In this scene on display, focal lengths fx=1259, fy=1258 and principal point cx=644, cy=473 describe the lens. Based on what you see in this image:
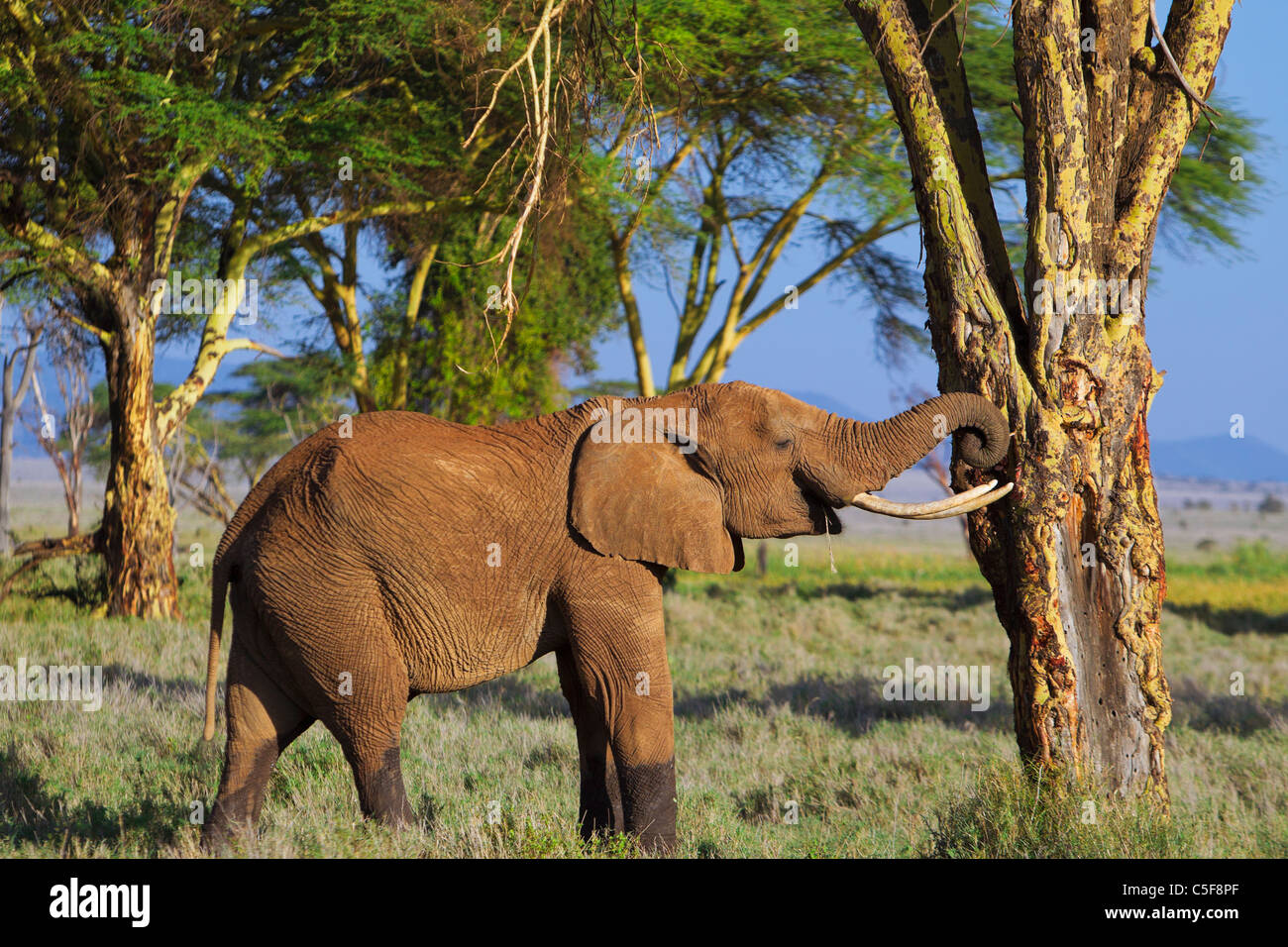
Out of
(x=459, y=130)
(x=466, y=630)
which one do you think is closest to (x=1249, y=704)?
(x=466, y=630)

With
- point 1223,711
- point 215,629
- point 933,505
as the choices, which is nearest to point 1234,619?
point 1223,711

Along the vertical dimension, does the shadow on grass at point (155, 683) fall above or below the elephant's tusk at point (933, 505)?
below

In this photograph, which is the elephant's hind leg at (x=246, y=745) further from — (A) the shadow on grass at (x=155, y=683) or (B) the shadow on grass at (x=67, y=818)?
(A) the shadow on grass at (x=155, y=683)

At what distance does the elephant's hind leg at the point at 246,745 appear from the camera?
5598 millimetres

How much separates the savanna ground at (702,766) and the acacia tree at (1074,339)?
21.7 inches

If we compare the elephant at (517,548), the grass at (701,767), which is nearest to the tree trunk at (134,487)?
the grass at (701,767)

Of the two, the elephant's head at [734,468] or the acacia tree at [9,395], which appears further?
the acacia tree at [9,395]

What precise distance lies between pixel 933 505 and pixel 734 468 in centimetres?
92

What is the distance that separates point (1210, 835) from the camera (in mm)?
6484

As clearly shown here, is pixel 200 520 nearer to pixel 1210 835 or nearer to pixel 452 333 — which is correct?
pixel 452 333

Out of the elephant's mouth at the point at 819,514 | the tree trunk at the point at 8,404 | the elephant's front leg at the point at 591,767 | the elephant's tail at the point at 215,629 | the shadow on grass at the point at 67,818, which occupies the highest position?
the tree trunk at the point at 8,404

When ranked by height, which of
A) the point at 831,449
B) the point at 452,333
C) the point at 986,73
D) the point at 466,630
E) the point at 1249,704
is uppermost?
the point at 986,73

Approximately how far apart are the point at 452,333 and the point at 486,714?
11.2 metres

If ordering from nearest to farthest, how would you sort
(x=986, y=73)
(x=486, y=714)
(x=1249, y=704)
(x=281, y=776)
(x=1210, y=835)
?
(x=1210, y=835) < (x=281, y=776) < (x=486, y=714) < (x=1249, y=704) < (x=986, y=73)
